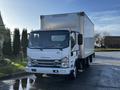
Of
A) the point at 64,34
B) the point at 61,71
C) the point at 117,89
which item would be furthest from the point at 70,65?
the point at 117,89

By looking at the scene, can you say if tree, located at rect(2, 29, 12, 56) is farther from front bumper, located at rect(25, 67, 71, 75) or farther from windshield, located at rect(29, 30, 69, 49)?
front bumper, located at rect(25, 67, 71, 75)

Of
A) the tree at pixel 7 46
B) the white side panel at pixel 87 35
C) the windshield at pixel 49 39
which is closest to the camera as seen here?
the windshield at pixel 49 39

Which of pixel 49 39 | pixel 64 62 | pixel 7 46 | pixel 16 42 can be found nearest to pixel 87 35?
pixel 49 39

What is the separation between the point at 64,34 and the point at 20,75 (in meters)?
4.47

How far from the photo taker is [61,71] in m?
13.2

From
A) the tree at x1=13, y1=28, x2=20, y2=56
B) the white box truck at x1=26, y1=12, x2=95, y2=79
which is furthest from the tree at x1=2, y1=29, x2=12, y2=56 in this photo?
the white box truck at x1=26, y1=12, x2=95, y2=79

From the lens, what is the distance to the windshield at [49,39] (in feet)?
44.7

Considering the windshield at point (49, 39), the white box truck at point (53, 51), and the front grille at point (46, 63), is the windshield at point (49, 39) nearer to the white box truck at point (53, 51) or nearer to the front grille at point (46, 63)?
the white box truck at point (53, 51)

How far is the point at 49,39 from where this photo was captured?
13.9m

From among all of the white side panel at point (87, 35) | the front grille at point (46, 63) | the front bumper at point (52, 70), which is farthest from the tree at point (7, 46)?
the front bumper at point (52, 70)

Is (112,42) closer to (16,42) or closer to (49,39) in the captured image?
(16,42)

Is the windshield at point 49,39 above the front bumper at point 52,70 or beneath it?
above

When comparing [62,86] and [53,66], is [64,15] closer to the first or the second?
[53,66]

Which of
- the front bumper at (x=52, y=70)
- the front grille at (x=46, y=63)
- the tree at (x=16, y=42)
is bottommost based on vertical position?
the front bumper at (x=52, y=70)
